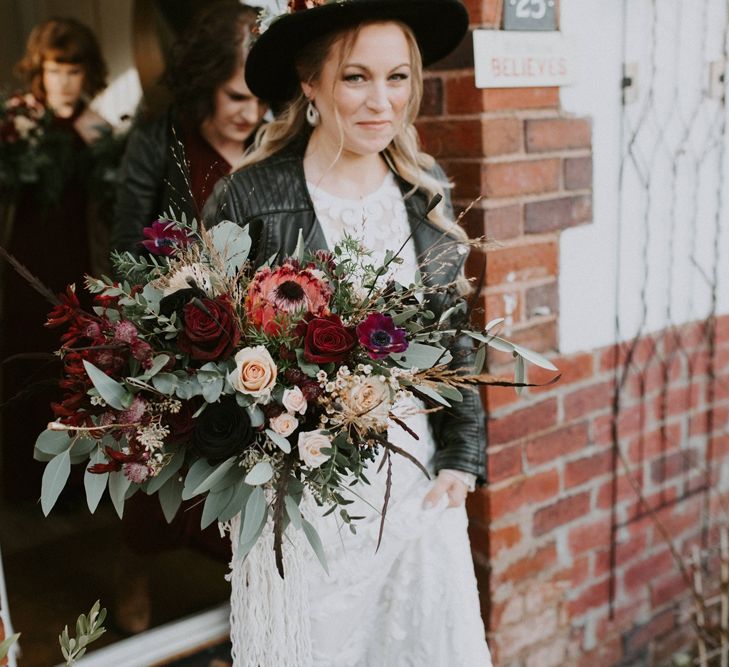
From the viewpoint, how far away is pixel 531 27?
2.40 meters

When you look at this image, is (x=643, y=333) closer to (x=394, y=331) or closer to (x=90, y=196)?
(x=394, y=331)

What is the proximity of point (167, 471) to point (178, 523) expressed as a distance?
3.83 feet

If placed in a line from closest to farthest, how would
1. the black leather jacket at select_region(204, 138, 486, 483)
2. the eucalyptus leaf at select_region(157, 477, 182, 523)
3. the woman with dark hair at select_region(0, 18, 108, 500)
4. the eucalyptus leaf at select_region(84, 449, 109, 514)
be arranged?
1. the eucalyptus leaf at select_region(84, 449, 109, 514)
2. the eucalyptus leaf at select_region(157, 477, 182, 523)
3. the black leather jacket at select_region(204, 138, 486, 483)
4. the woman with dark hair at select_region(0, 18, 108, 500)

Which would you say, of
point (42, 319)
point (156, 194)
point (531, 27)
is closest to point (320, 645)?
point (156, 194)

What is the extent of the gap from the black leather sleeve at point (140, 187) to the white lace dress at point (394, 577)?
937 mm

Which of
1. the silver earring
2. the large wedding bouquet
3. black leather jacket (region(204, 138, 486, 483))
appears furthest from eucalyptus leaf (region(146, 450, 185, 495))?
the silver earring

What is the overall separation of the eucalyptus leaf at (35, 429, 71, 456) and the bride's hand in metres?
0.88

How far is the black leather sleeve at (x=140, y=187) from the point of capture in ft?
9.05

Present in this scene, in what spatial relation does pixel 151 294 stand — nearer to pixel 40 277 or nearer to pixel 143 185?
pixel 143 185

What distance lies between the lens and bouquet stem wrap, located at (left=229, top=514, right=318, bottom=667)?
5.61 feet

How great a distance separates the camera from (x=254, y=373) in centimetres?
139

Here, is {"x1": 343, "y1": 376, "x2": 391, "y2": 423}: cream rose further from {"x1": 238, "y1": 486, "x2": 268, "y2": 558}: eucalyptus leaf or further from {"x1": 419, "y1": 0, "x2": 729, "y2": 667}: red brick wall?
{"x1": 419, "y1": 0, "x2": 729, "y2": 667}: red brick wall

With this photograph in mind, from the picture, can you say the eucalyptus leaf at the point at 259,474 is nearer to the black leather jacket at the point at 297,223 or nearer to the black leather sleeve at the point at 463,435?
the black leather jacket at the point at 297,223

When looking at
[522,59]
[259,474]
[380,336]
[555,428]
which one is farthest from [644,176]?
[259,474]
